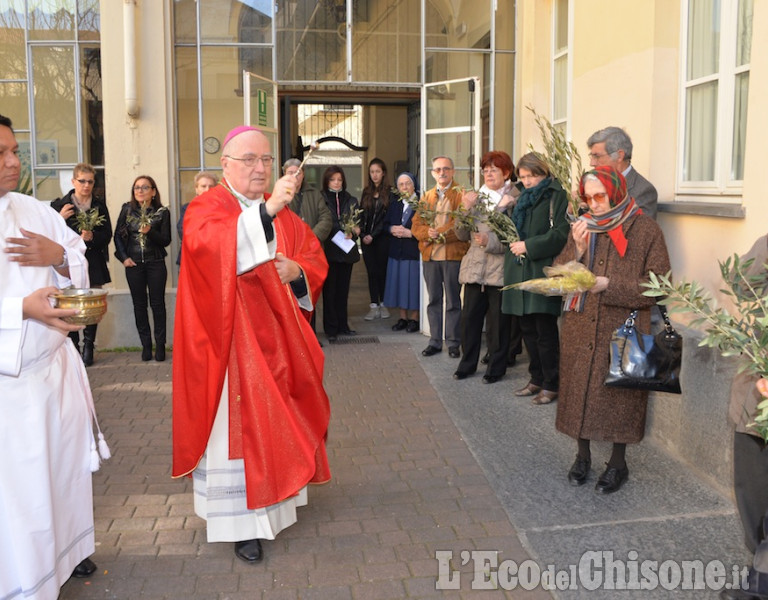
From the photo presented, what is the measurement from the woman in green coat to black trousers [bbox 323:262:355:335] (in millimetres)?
3344

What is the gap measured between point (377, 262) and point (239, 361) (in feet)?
23.1

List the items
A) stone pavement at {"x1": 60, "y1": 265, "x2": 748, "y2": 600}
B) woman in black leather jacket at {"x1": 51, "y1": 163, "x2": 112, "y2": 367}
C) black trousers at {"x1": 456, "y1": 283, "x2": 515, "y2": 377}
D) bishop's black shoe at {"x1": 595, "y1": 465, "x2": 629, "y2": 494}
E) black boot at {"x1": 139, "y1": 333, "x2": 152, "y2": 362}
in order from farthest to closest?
black boot at {"x1": 139, "y1": 333, "x2": 152, "y2": 362}
woman in black leather jacket at {"x1": 51, "y1": 163, "x2": 112, "y2": 367}
black trousers at {"x1": 456, "y1": 283, "x2": 515, "y2": 377}
bishop's black shoe at {"x1": 595, "y1": 465, "x2": 629, "y2": 494}
stone pavement at {"x1": 60, "y1": 265, "x2": 748, "y2": 600}

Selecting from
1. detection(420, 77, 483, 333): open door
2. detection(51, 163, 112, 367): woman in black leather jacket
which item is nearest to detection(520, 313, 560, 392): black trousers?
detection(420, 77, 483, 333): open door

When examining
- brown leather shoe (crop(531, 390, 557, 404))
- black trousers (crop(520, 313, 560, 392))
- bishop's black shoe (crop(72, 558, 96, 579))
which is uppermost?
black trousers (crop(520, 313, 560, 392))

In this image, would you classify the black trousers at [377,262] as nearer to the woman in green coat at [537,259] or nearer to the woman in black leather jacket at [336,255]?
the woman in black leather jacket at [336,255]

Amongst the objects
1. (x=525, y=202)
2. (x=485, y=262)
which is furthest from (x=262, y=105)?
(x=525, y=202)

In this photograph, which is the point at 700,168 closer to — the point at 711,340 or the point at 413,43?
the point at 711,340

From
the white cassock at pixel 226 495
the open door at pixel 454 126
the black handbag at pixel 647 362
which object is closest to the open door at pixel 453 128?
the open door at pixel 454 126

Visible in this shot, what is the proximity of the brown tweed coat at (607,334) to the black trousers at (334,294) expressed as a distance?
5.31m

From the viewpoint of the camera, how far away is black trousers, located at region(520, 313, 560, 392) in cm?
738

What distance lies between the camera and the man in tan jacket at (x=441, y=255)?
29.0 feet

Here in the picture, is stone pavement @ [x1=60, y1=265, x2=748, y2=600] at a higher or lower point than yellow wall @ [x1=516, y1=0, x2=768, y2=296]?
lower

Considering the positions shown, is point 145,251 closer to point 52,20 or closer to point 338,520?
point 52,20

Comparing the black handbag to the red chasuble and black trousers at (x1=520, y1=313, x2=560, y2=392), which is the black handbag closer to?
the red chasuble
